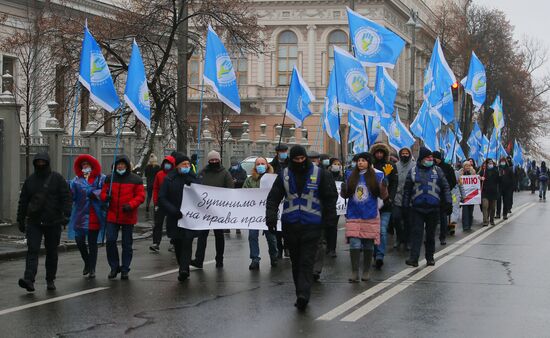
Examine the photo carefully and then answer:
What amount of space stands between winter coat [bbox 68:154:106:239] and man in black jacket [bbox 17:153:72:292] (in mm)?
1078

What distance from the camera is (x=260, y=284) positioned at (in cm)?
1231

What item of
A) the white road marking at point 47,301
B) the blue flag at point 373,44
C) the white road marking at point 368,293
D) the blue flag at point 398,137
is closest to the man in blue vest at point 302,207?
the white road marking at point 368,293

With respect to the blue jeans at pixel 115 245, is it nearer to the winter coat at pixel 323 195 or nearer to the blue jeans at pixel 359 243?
the blue jeans at pixel 359 243

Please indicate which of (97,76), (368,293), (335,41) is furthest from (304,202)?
(335,41)

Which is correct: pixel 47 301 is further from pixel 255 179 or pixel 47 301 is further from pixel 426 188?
pixel 426 188

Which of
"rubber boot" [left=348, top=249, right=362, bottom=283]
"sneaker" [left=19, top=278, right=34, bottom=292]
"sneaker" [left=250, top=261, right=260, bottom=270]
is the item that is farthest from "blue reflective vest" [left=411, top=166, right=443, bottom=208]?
"sneaker" [left=19, top=278, right=34, bottom=292]

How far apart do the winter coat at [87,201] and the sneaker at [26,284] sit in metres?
1.70

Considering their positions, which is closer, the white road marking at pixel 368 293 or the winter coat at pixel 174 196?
the white road marking at pixel 368 293

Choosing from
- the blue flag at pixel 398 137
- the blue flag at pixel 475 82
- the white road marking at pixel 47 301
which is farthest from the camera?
Result: the blue flag at pixel 398 137

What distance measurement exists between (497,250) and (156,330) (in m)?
9.56

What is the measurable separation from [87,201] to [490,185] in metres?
13.5

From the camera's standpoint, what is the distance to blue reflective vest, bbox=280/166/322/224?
10.4 metres

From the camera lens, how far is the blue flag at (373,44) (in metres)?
20.8

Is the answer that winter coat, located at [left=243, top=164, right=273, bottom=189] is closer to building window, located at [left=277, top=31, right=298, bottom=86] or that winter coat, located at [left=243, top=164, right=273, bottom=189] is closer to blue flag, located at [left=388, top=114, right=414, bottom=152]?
blue flag, located at [left=388, top=114, right=414, bottom=152]
